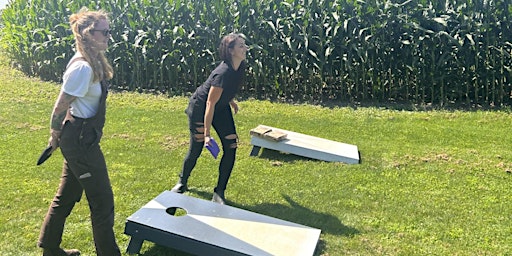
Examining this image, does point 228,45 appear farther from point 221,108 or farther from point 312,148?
point 312,148

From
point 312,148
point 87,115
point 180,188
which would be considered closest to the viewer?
point 87,115

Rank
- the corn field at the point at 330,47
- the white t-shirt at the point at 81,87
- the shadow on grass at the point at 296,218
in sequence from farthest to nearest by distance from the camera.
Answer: the corn field at the point at 330,47 → the shadow on grass at the point at 296,218 → the white t-shirt at the point at 81,87

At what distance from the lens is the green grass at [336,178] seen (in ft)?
14.0

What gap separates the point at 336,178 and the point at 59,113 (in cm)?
329

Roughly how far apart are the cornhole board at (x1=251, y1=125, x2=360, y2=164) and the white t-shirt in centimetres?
337

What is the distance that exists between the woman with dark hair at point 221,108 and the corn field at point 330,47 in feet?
16.0

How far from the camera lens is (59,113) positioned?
3.16 m

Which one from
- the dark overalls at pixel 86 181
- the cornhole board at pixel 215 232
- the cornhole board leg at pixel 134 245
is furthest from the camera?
the cornhole board leg at pixel 134 245

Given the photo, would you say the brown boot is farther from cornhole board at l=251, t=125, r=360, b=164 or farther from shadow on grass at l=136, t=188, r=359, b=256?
cornhole board at l=251, t=125, r=360, b=164

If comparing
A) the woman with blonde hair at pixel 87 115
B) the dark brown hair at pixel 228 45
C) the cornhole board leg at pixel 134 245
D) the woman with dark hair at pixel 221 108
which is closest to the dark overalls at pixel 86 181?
the woman with blonde hair at pixel 87 115

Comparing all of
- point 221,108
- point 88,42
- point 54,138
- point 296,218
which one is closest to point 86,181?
point 54,138

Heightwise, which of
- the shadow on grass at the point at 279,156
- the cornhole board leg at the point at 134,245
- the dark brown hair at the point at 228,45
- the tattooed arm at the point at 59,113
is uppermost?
the dark brown hair at the point at 228,45

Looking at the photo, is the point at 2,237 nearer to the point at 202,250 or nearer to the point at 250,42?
the point at 202,250

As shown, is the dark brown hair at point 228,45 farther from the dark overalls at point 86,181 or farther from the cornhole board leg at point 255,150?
the cornhole board leg at point 255,150
